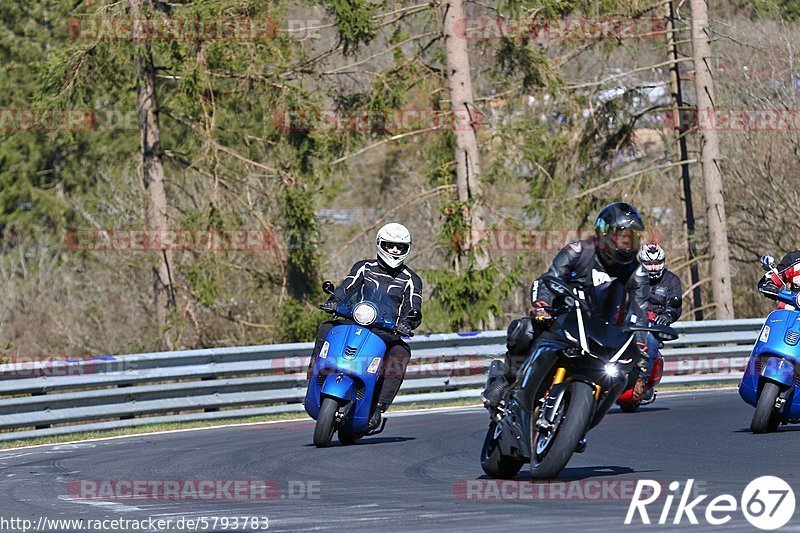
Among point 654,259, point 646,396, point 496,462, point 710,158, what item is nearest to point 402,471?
point 496,462

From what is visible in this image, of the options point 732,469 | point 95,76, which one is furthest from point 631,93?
point 732,469

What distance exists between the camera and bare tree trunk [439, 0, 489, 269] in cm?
2427

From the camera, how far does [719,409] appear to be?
15398 mm

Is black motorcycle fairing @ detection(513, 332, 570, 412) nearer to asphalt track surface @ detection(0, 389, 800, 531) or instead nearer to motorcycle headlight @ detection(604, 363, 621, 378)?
motorcycle headlight @ detection(604, 363, 621, 378)

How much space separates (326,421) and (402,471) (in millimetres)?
1963

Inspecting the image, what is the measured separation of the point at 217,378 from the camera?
17.9m

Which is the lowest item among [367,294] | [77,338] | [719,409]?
[77,338]

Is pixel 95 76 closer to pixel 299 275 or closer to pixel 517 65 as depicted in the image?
pixel 299 275

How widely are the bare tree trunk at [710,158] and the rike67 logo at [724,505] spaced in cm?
1930

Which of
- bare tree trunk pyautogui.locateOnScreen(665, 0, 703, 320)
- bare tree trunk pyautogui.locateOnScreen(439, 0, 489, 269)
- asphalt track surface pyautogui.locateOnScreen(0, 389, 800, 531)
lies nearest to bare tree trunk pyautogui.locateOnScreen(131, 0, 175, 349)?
bare tree trunk pyautogui.locateOnScreen(439, 0, 489, 269)

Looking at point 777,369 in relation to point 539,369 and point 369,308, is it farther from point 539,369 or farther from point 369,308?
point 539,369

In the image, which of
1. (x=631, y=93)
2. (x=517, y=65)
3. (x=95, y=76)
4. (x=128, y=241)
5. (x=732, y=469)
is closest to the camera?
(x=732, y=469)

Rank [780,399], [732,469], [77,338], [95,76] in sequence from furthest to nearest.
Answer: [77,338] → [95,76] → [780,399] → [732,469]

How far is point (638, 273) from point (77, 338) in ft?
106
